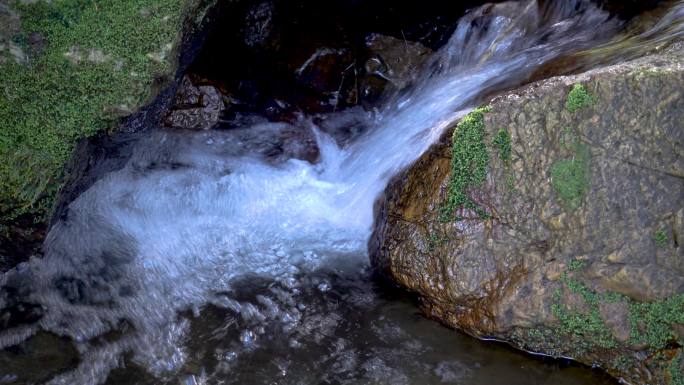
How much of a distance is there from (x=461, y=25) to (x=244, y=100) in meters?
2.53

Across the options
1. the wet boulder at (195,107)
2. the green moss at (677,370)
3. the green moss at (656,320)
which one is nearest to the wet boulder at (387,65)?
the wet boulder at (195,107)

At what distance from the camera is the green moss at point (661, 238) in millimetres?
3650

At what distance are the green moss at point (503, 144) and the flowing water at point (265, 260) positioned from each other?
0.68 m

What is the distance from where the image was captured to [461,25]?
20.6 feet

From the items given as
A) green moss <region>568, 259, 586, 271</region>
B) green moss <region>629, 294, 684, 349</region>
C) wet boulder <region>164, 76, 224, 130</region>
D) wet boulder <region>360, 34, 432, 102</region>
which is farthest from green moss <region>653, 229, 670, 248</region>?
wet boulder <region>164, 76, 224, 130</region>

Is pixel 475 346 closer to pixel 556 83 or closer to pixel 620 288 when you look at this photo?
pixel 620 288

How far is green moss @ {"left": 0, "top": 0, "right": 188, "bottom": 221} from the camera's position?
385 centimetres

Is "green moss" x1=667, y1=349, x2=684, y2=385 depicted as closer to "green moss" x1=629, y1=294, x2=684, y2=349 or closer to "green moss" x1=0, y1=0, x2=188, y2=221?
"green moss" x1=629, y1=294, x2=684, y2=349

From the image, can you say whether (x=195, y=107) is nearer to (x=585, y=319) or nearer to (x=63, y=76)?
(x=63, y=76)

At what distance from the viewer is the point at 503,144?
3.98 metres

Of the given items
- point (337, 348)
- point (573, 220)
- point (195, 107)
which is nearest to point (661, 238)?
point (573, 220)

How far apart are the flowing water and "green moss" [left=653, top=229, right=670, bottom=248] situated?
104 cm

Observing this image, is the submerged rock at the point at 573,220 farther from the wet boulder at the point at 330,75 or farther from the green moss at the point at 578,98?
the wet boulder at the point at 330,75

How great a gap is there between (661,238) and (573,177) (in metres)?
0.66
